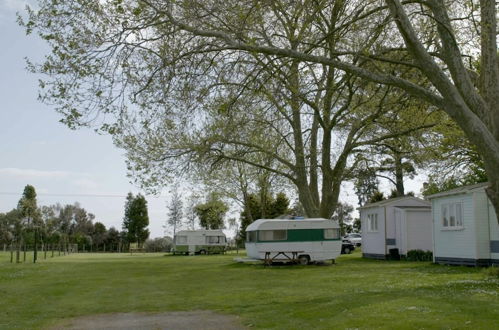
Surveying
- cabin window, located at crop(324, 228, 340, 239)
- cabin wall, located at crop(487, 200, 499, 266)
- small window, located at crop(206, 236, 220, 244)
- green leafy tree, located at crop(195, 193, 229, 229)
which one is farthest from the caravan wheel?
green leafy tree, located at crop(195, 193, 229, 229)

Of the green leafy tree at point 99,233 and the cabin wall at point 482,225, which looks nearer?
the cabin wall at point 482,225

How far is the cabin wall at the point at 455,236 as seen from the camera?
22.6 m

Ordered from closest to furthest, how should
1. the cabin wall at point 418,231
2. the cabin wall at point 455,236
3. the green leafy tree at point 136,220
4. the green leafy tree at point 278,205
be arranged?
1. the cabin wall at point 455,236
2. the cabin wall at point 418,231
3. the green leafy tree at point 278,205
4. the green leafy tree at point 136,220

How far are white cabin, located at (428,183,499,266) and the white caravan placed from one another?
1174 inches

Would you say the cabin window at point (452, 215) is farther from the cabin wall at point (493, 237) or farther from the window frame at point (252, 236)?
the window frame at point (252, 236)

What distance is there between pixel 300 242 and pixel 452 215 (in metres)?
7.59

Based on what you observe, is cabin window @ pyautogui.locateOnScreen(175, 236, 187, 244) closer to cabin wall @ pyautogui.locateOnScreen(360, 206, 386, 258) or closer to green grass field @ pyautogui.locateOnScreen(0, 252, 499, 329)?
cabin wall @ pyautogui.locateOnScreen(360, 206, 386, 258)

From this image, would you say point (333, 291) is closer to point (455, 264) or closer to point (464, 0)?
point (464, 0)

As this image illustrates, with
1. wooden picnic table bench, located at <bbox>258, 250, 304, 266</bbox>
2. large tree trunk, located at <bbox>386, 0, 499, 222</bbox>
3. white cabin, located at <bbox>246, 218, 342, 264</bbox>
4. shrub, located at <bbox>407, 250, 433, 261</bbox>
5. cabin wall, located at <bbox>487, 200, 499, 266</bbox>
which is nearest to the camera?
large tree trunk, located at <bbox>386, 0, 499, 222</bbox>

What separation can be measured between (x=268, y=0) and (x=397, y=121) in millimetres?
11322

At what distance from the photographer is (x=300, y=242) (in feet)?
92.8

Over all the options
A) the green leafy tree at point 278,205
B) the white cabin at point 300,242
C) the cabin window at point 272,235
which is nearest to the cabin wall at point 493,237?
the white cabin at point 300,242

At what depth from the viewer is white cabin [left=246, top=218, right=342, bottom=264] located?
92.0 feet

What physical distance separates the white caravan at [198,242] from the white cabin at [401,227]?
2228 cm
